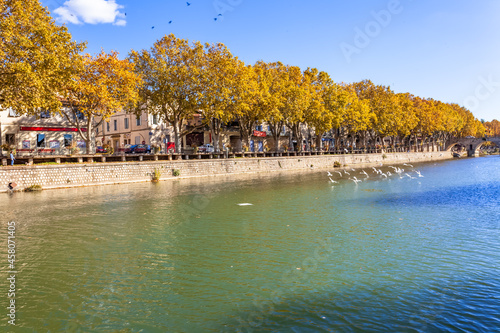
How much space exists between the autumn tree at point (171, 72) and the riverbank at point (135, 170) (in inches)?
296

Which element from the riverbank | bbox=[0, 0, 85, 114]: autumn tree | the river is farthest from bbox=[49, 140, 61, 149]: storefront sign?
the river

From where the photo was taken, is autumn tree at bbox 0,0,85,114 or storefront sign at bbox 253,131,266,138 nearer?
autumn tree at bbox 0,0,85,114

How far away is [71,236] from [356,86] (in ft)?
275

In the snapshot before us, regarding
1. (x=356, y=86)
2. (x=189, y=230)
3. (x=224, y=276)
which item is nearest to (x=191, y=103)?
(x=189, y=230)

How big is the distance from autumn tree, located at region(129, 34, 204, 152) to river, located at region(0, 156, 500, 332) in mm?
27051

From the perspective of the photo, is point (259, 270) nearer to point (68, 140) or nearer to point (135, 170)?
point (135, 170)

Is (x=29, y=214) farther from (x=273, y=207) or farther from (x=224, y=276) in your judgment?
(x=224, y=276)

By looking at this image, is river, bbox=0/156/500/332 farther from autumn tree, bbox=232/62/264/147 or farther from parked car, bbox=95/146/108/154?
autumn tree, bbox=232/62/264/147

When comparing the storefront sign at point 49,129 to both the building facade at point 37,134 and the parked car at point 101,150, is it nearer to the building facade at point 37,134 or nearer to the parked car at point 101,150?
the building facade at point 37,134

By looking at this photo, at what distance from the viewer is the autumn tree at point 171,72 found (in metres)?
45.2

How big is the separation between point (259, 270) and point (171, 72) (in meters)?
38.5

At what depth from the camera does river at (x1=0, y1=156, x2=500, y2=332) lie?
7.74 metres

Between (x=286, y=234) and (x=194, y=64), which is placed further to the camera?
(x=194, y=64)

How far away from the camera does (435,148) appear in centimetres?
14675
